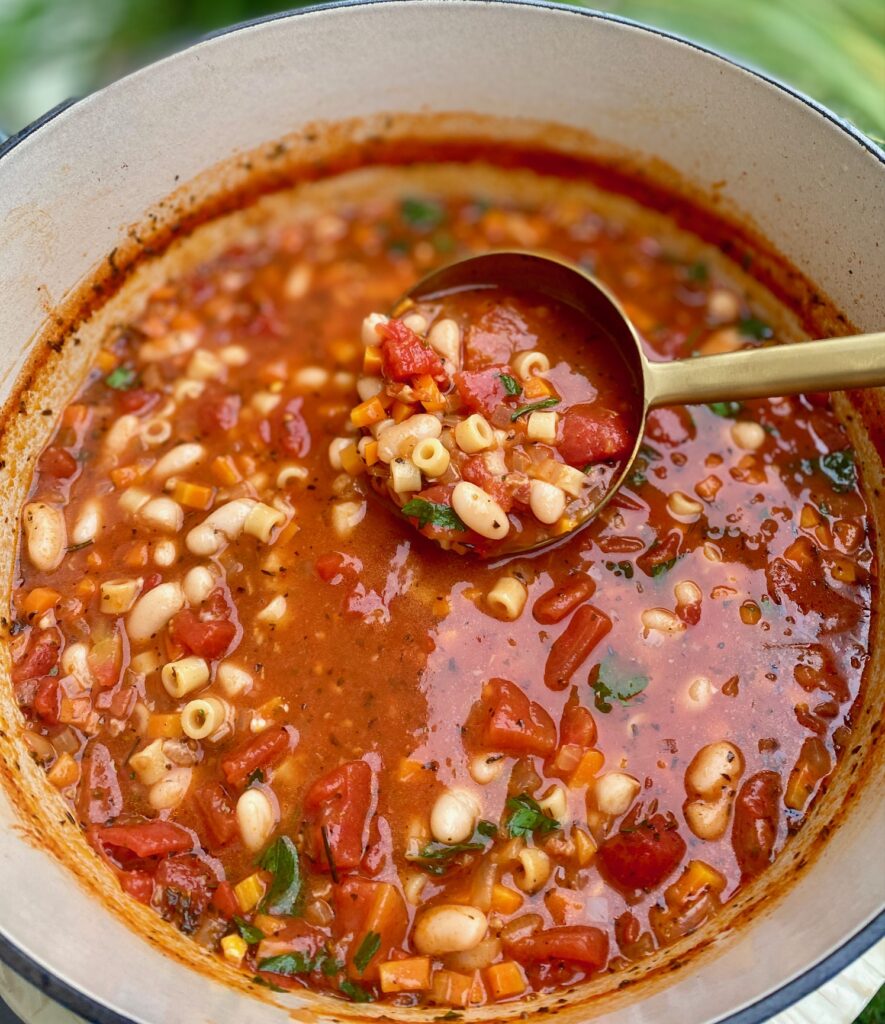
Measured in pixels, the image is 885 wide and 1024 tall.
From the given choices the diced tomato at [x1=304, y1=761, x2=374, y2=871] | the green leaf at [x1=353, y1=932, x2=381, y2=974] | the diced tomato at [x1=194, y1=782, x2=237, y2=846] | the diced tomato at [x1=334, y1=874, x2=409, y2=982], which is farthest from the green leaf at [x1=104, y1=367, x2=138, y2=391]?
the green leaf at [x1=353, y1=932, x2=381, y2=974]

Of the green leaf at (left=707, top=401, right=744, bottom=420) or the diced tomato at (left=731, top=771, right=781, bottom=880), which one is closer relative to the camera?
the diced tomato at (left=731, top=771, right=781, bottom=880)

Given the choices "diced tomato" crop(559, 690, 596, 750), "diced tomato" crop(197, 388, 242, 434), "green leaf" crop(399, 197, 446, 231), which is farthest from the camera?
"green leaf" crop(399, 197, 446, 231)

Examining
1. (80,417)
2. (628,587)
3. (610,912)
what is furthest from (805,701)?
(80,417)

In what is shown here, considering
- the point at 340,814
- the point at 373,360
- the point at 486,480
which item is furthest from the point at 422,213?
the point at 340,814

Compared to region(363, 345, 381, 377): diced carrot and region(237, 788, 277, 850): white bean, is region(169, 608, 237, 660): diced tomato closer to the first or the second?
region(237, 788, 277, 850): white bean

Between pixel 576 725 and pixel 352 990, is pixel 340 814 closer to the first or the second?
pixel 352 990
